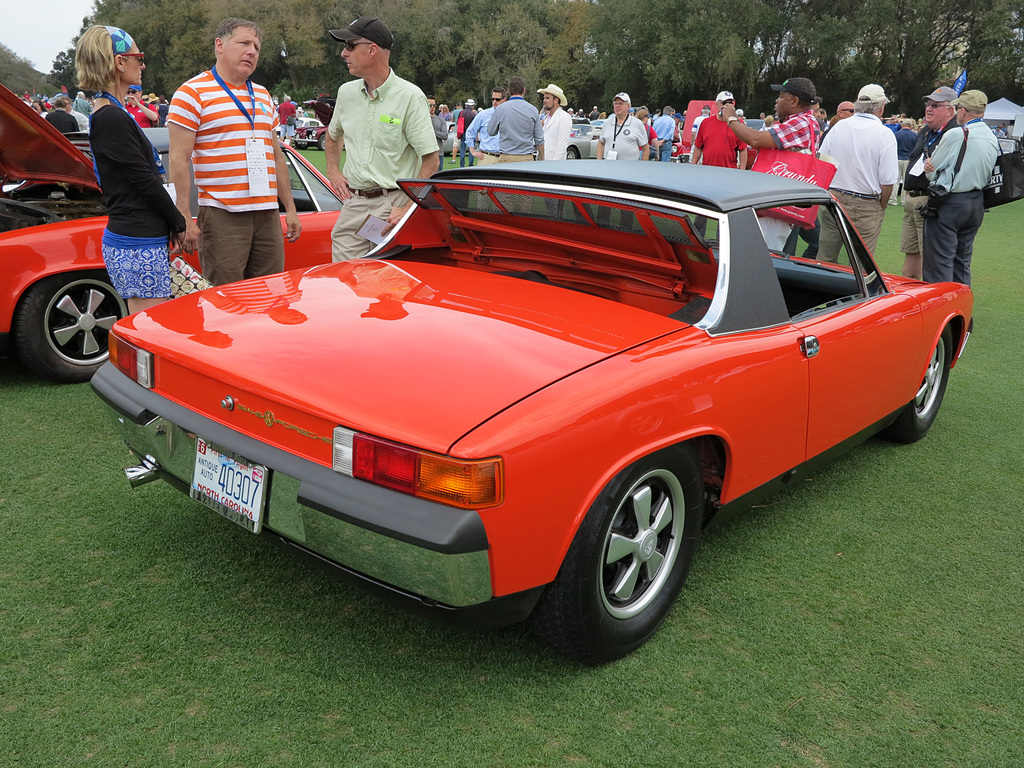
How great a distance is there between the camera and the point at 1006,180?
6.73 meters

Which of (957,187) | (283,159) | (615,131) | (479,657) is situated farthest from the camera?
(615,131)

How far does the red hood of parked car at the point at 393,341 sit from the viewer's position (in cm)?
212

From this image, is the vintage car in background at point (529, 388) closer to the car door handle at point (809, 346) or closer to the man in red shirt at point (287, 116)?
the car door handle at point (809, 346)

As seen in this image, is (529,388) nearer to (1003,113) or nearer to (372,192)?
(372,192)

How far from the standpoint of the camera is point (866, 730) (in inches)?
90.5

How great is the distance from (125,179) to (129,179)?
0.04 meters

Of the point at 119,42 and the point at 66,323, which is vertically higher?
the point at 119,42

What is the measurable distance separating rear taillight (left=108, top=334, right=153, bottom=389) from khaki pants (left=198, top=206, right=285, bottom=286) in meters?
1.50

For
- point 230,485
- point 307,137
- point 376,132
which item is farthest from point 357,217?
point 307,137

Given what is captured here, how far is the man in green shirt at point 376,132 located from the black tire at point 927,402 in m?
2.87

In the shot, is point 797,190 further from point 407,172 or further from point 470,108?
point 470,108

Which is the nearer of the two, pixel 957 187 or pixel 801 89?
pixel 801 89

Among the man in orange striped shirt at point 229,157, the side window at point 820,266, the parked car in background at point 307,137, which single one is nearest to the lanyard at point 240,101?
the man in orange striped shirt at point 229,157

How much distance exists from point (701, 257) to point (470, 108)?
2326 cm
